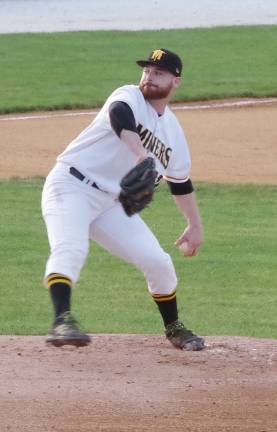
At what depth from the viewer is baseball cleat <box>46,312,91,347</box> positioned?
17.4 ft

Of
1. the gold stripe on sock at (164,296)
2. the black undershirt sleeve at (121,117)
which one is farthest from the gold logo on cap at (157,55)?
the gold stripe on sock at (164,296)

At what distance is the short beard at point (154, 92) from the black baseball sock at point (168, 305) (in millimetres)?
1168

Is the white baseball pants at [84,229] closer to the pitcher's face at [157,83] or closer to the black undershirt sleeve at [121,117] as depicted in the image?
the black undershirt sleeve at [121,117]

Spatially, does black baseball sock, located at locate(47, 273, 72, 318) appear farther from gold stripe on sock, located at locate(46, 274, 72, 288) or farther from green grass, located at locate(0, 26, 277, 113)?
green grass, located at locate(0, 26, 277, 113)

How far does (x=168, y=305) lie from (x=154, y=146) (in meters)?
1.04

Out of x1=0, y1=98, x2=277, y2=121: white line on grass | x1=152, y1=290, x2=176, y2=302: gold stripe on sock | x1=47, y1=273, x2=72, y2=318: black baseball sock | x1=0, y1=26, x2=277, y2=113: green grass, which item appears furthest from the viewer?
x1=0, y1=26, x2=277, y2=113: green grass

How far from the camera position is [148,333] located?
25.2ft

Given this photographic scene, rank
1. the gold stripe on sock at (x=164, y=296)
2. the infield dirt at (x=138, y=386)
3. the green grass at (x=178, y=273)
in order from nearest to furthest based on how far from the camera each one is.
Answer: the infield dirt at (x=138, y=386) < the gold stripe on sock at (x=164, y=296) < the green grass at (x=178, y=273)

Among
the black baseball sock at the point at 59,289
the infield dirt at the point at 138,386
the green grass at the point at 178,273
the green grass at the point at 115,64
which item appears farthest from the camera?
the green grass at the point at 115,64

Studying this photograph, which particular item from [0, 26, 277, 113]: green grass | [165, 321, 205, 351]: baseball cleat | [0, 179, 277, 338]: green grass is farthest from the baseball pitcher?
Answer: [0, 26, 277, 113]: green grass

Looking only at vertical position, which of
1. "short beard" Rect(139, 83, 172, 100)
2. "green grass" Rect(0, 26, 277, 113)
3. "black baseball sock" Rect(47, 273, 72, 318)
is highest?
"green grass" Rect(0, 26, 277, 113)

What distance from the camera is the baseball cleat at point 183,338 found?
6688 mm

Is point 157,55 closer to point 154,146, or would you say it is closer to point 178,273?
point 154,146

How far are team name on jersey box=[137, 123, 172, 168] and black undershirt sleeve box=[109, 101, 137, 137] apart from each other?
0.20 meters
